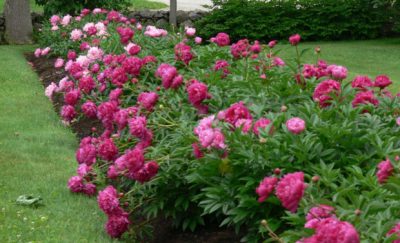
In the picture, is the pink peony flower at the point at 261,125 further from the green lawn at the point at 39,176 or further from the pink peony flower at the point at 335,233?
the pink peony flower at the point at 335,233

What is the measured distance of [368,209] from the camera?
273 cm

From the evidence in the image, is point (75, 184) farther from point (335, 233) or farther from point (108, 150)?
point (335, 233)

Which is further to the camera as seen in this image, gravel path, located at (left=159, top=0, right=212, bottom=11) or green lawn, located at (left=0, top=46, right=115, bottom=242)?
gravel path, located at (left=159, top=0, right=212, bottom=11)

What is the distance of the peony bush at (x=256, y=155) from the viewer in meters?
2.81

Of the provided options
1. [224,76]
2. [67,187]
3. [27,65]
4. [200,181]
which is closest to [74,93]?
[67,187]

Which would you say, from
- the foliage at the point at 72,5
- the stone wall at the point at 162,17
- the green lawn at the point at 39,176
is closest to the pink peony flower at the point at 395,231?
the green lawn at the point at 39,176

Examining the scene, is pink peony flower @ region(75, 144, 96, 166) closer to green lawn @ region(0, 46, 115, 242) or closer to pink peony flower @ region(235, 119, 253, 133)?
green lawn @ region(0, 46, 115, 242)

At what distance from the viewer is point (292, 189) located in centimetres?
260

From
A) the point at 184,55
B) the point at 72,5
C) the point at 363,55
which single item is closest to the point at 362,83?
the point at 184,55

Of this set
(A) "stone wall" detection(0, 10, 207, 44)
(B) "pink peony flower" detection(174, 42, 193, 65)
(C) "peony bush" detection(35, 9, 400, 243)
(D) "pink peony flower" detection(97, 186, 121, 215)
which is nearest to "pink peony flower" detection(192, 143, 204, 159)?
(C) "peony bush" detection(35, 9, 400, 243)

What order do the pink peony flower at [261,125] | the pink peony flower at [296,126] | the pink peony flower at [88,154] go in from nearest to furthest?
the pink peony flower at [296,126] < the pink peony flower at [261,125] < the pink peony flower at [88,154]

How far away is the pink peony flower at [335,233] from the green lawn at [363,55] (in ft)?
27.9

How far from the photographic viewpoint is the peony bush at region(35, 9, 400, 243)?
9.23 feet

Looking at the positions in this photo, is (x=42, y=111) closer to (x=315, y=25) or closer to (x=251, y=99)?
(x=251, y=99)
